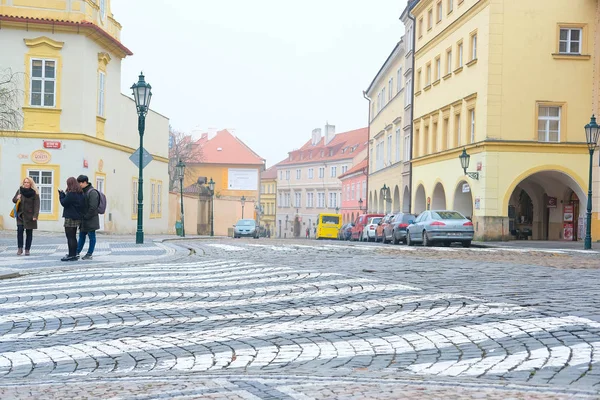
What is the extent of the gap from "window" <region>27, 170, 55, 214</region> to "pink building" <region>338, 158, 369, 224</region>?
46710 millimetres

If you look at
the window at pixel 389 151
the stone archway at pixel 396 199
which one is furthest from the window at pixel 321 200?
the stone archway at pixel 396 199

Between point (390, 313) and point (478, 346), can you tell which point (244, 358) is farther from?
point (390, 313)

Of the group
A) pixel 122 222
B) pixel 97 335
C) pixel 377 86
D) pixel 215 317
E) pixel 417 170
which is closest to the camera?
pixel 97 335

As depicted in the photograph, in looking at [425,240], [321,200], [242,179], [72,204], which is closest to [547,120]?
[425,240]

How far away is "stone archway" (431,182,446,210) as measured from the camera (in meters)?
46.4

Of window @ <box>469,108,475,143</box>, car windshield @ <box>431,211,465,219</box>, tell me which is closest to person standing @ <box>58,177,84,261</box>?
car windshield @ <box>431,211,465,219</box>

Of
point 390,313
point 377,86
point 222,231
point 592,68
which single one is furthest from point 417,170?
point 390,313

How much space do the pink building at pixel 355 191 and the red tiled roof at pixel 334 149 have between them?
8878 mm

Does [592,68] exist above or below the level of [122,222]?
above

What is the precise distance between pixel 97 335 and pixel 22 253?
A: 12.4 m

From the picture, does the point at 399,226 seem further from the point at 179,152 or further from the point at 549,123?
the point at 179,152

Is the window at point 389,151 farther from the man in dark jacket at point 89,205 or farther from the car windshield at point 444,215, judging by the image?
the man in dark jacket at point 89,205

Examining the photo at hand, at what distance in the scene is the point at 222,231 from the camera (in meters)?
81.2

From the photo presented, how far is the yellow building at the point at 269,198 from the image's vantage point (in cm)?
13950
